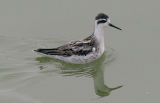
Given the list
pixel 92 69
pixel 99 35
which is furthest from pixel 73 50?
pixel 99 35

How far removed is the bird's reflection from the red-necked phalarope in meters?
0.18

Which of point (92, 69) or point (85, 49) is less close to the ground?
point (85, 49)

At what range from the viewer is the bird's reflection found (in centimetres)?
1382

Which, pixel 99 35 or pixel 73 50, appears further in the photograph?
pixel 99 35

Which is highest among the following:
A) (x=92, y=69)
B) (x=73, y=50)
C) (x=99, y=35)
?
(x=99, y=35)

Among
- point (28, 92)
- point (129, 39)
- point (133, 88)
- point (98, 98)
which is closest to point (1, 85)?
point (28, 92)

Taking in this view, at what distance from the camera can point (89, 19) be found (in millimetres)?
16562

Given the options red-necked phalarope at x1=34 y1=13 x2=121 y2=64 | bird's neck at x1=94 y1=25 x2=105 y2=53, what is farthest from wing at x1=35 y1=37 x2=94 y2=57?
bird's neck at x1=94 y1=25 x2=105 y2=53

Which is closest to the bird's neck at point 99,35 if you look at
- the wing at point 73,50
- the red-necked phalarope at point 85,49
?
the red-necked phalarope at point 85,49

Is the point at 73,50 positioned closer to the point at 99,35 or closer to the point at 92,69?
the point at 92,69

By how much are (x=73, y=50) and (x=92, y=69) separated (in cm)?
86

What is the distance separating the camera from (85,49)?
14695 mm

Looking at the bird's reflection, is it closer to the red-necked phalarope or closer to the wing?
the red-necked phalarope

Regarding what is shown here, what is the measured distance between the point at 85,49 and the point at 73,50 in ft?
1.31
